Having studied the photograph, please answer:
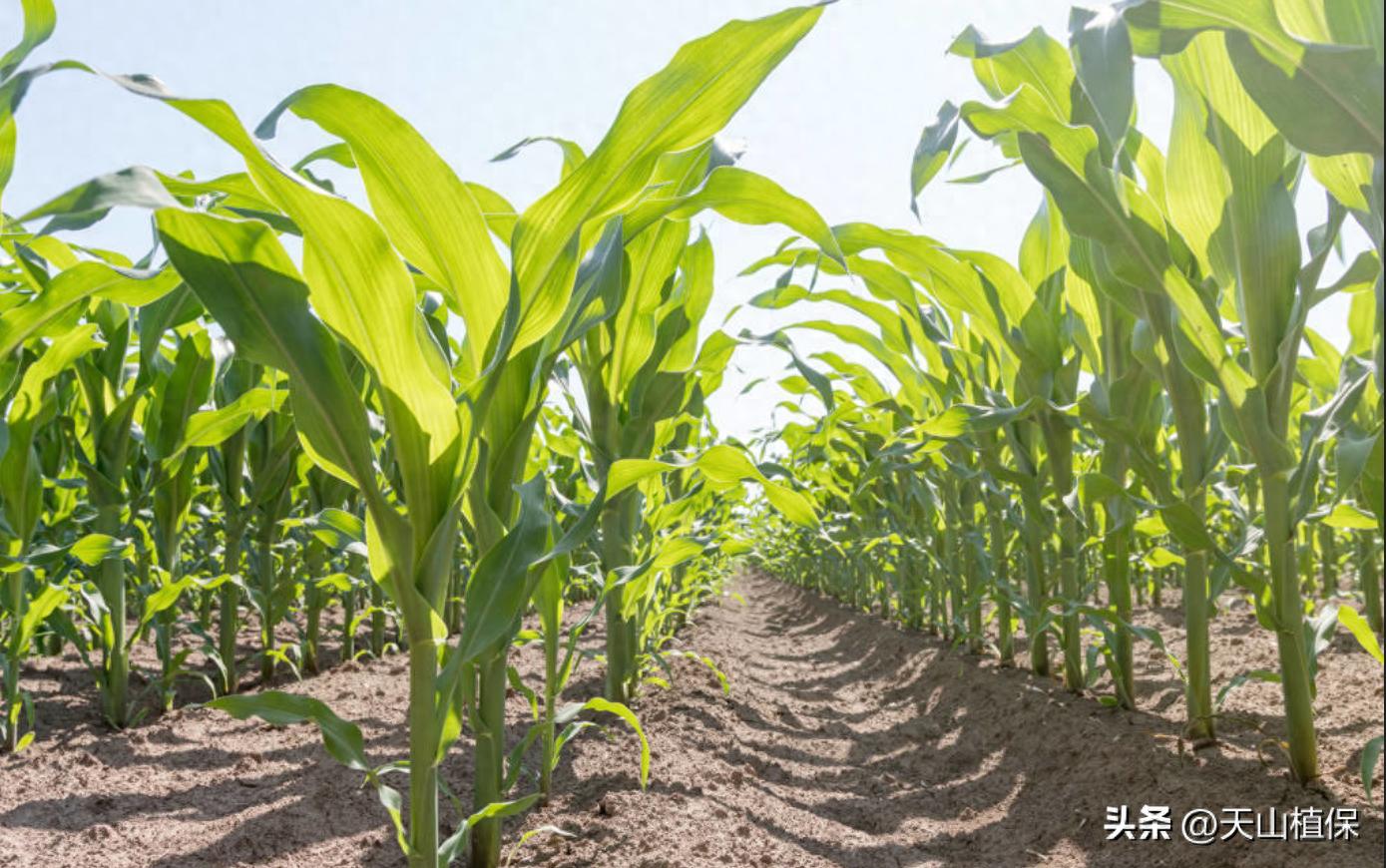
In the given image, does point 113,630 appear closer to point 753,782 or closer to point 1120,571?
point 753,782

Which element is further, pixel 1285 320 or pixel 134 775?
pixel 134 775

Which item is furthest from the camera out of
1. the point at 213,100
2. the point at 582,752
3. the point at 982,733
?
the point at 982,733

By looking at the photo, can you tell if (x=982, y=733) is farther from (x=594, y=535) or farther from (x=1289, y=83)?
(x=1289, y=83)

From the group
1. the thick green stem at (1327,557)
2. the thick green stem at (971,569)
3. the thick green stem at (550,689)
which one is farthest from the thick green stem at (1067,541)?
the thick green stem at (1327,557)

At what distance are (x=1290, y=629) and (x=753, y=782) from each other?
1.17 meters

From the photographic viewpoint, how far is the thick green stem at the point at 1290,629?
1.48m

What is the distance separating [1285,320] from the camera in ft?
4.78

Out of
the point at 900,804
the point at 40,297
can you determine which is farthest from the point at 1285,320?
the point at 40,297

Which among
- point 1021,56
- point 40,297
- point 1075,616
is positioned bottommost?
point 1075,616

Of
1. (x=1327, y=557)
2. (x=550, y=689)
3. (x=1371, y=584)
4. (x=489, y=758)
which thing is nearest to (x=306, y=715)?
(x=489, y=758)

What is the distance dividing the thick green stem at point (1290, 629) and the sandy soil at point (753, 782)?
3.0 inches

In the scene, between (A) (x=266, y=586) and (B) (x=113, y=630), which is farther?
(A) (x=266, y=586)

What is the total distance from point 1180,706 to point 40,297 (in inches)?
105

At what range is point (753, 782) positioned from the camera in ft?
6.97
